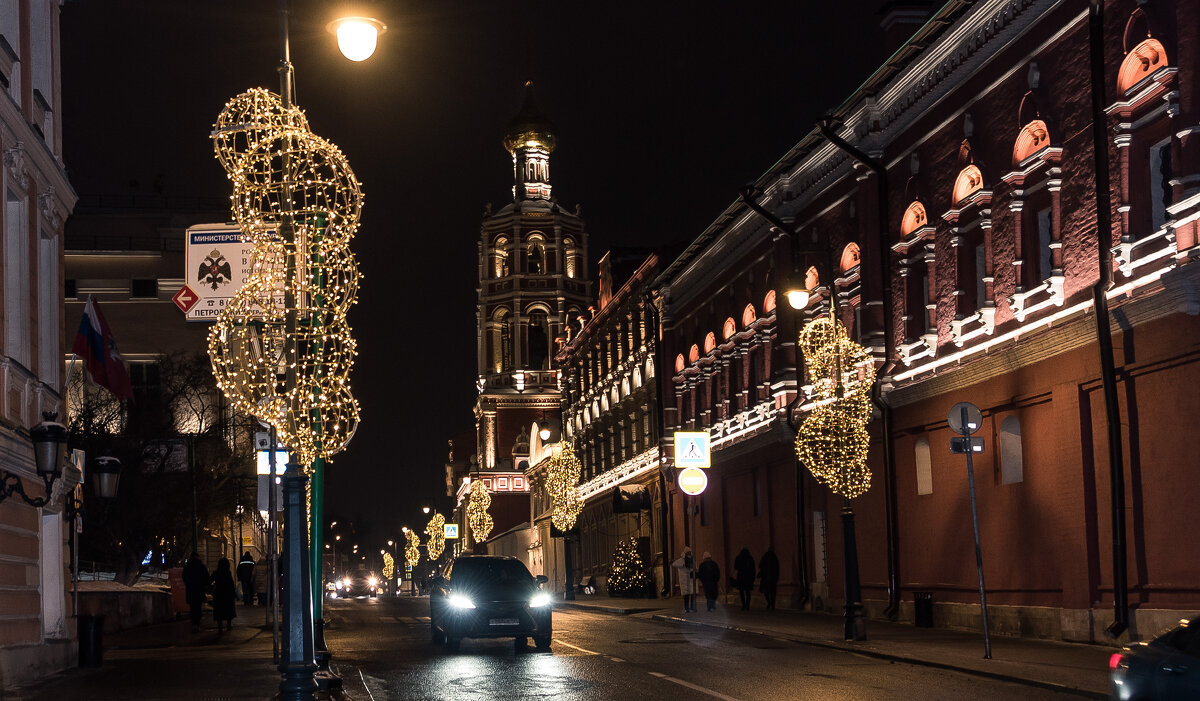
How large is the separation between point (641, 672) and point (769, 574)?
1965cm

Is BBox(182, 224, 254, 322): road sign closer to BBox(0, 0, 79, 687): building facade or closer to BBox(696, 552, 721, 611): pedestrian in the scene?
BBox(0, 0, 79, 687): building facade

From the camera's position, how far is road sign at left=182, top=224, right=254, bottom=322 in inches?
718

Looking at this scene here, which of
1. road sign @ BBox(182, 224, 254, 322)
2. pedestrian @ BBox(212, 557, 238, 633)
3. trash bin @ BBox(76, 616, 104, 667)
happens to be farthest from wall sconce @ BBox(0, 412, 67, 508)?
pedestrian @ BBox(212, 557, 238, 633)

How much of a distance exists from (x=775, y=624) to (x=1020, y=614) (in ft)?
21.5

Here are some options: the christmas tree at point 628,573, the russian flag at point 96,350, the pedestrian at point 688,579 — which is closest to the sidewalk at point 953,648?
the pedestrian at point 688,579

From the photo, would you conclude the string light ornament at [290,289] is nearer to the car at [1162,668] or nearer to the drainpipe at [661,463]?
the car at [1162,668]

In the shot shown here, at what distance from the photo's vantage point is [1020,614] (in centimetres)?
2469

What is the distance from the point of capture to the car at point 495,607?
2370 centimetres

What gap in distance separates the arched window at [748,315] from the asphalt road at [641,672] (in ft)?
48.9

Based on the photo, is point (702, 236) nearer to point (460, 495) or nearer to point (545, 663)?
point (545, 663)

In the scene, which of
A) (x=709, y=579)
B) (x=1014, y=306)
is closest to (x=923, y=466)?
(x=1014, y=306)

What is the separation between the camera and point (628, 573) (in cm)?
5306

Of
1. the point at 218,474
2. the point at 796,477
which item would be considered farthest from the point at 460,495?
the point at 796,477

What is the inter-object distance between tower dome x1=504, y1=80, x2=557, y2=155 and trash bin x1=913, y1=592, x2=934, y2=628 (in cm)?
7371
